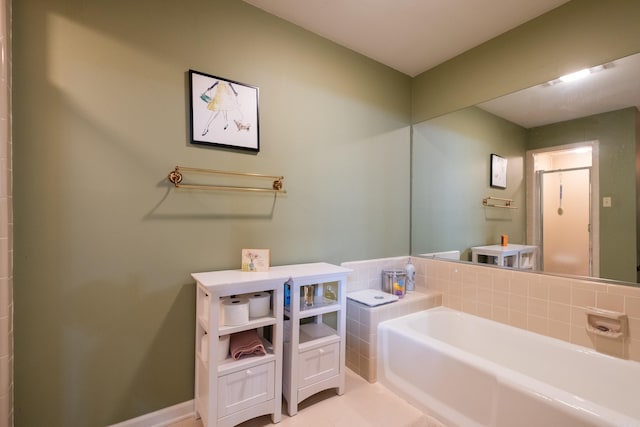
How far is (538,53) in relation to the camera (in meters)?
1.82

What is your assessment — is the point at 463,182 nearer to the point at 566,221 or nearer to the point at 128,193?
the point at 566,221

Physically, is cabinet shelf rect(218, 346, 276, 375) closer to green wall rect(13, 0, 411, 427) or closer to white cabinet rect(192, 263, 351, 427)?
white cabinet rect(192, 263, 351, 427)

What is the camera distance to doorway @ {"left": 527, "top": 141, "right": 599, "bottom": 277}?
1.81m

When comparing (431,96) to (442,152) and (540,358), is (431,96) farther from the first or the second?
(540,358)

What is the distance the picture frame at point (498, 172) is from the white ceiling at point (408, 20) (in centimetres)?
95

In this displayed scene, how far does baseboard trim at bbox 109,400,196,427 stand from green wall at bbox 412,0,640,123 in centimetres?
285

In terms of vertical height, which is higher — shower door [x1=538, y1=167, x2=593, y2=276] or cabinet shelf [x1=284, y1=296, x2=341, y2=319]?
shower door [x1=538, y1=167, x2=593, y2=276]

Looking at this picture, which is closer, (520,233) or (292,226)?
(292,226)

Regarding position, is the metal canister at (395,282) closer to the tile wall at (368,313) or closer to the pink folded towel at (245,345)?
the tile wall at (368,313)

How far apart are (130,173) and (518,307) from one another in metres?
2.55

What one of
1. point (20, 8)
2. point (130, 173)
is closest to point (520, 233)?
point (130, 173)

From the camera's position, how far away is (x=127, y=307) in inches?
54.6

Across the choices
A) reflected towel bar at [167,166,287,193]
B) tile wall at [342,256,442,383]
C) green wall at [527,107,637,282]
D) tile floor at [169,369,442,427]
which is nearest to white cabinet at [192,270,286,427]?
tile floor at [169,369,442,427]

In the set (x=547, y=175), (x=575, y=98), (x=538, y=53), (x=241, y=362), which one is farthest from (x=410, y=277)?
(x=538, y=53)
